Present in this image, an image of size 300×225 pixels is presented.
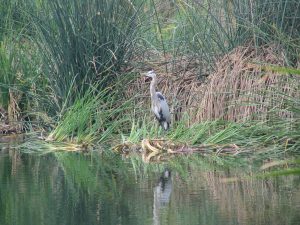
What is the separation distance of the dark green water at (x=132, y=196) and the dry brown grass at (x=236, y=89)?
1.89 m

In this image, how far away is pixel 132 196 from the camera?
7793 mm

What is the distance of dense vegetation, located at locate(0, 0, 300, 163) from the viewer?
1116 cm

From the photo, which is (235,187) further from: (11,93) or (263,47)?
(11,93)

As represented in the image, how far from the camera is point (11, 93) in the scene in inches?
534

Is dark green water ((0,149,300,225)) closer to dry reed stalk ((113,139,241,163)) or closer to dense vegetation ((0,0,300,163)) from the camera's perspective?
dry reed stalk ((113,139,241,163))

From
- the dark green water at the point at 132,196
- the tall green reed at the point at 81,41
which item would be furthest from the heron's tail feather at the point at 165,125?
the dark green water at the point at 132,196

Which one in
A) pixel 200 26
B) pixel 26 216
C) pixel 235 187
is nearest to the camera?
pixel 26 216

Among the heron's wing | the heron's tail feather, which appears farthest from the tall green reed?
the heron's tail feather

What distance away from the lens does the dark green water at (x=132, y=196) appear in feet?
22.2

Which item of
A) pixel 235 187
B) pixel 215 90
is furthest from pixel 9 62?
pixel 235 187

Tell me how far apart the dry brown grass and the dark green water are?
6.19ft

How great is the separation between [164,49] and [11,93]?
2.44 meters

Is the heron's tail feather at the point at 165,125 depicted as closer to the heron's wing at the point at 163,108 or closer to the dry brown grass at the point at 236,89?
the heron's wing at the point at 163,108

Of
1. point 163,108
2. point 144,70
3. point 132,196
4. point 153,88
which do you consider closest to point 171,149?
point 163,108
